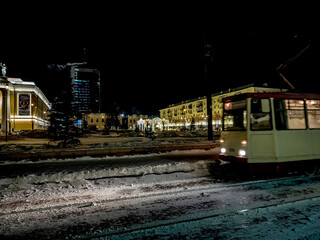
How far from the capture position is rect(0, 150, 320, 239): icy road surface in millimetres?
4227

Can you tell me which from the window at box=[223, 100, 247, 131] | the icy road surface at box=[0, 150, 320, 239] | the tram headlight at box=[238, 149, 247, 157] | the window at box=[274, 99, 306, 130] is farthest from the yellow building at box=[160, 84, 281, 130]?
the icy road surface at box=[0, 150, 320, 239]

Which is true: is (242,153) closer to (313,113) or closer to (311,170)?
(311,170)

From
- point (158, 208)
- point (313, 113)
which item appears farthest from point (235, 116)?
point (158, 208)

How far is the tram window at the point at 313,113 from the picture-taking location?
336 inches

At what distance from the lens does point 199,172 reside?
9680mm

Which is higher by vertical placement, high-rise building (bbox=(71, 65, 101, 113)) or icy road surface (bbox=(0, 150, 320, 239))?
high-rise building (bbox=(71, 65, 101, 113))

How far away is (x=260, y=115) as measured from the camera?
7941 millimetres

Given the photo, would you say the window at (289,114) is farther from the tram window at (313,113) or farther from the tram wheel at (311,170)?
the tram wheel at (311,170)

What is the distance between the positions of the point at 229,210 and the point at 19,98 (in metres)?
76.5

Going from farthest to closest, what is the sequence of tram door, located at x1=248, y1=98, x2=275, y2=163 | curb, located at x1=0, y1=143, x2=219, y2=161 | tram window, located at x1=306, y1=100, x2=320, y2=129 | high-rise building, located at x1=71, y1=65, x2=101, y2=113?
high-rise building, located at x1=71, y1=65, x2=101, y2=113
curb, located at x1=0, y1=143, x2=219, y2=161
tram window, located at x1=306, y1=100, x2=320, y2=129
tram door, located at x1=248, y1=98, x2=275, y2=163

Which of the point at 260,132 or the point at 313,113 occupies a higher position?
the point at 313,113

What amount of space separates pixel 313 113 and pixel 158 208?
6.99 m

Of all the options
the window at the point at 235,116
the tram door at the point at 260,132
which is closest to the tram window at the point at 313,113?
the tram door at the point at 260,132

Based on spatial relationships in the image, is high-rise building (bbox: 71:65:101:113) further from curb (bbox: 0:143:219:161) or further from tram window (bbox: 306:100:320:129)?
tram window (bbox: 306:100:320:129)
